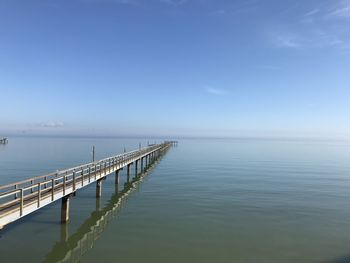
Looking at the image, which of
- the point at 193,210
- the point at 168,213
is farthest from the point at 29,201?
the point at 193,210

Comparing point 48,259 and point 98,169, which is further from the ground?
point 98,169

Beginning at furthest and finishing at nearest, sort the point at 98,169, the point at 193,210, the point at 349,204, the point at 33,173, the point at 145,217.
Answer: the point at 33,173 → the point at 98,169 → the point at 349,204 → the point at 193,210 → the point at 145,217

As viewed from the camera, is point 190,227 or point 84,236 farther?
point 190,227

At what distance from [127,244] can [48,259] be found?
348cm

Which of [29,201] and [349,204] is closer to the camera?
[29,201]

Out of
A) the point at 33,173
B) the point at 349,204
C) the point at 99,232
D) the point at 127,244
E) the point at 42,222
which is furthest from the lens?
the point at 33,173

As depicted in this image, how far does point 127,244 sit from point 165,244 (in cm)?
180

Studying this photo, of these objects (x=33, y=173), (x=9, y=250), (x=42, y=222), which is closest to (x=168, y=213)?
(x=42, y=222)

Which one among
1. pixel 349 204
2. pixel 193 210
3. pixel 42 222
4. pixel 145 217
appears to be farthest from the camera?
pixel 349 204

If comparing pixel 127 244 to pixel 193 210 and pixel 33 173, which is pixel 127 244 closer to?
pixel 193 210

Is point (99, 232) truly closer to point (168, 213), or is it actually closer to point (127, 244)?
point (127, 244)

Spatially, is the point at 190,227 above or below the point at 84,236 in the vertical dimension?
above

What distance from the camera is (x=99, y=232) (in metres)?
16.7

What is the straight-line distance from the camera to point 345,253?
14.0 m
